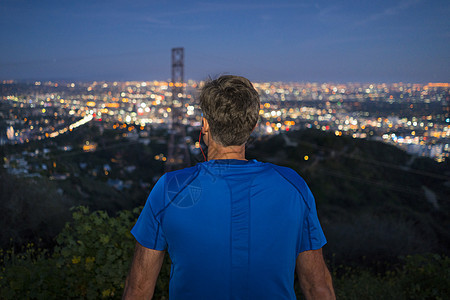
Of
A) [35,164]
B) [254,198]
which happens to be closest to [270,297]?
[254,198]

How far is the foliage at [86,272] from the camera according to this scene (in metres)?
2.98

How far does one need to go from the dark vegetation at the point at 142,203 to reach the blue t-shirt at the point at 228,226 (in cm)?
41

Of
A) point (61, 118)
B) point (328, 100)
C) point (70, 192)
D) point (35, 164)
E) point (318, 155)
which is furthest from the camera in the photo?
point (328, 100)

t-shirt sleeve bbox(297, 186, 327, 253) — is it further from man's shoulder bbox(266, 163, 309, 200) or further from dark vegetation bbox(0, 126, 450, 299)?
dark vegetation bbox(0, 126, 450, 299)

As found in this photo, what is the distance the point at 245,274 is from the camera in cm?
112

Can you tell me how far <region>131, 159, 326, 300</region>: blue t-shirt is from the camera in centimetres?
109

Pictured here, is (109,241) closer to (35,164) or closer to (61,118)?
(35,164)

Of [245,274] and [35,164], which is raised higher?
[245,274]

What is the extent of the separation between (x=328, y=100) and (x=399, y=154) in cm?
1195

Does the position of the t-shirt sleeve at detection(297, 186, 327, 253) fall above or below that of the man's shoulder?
below

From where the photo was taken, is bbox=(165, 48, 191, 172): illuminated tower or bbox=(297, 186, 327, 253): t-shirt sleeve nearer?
bbox=(297, 186, 327, 253): t-shirt sleeve

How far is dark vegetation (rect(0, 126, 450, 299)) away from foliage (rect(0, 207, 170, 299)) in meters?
0.01

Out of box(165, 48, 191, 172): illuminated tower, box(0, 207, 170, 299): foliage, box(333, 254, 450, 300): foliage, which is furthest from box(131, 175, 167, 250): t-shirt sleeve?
box(165, 48, 191, 172): illuminated tower

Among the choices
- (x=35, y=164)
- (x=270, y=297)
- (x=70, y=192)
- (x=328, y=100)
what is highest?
(x=328, y=100)
